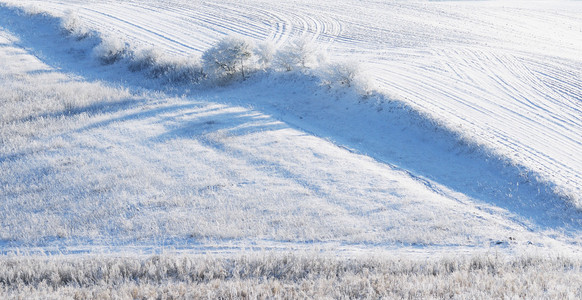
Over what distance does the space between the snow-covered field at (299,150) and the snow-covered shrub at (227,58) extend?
3.07 ft

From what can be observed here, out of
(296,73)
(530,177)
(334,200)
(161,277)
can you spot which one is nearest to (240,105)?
(296,73)

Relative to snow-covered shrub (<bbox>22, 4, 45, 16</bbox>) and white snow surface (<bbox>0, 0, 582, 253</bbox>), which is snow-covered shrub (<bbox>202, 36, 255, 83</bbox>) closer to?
white snow surface (<bbox>0, 0, 582, 253</bbox>)

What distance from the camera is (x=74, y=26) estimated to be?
4409 centimetres

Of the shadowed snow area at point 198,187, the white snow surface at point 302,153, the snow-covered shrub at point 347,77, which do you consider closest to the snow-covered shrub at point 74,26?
the white snow surface at point 302,153

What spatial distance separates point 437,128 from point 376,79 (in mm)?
7586

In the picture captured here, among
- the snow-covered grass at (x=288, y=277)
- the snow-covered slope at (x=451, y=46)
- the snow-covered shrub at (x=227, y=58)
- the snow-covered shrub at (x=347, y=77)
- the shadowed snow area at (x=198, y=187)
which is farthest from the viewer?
the snow-covered shrub at (x=227, y=58)

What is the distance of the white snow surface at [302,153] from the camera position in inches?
576

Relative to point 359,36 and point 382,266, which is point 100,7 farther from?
A: point 382,266

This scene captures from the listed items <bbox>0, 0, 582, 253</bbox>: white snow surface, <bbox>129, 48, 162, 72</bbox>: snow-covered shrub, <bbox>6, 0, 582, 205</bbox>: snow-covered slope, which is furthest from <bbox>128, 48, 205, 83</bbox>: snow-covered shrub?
<bbox>6, 0, 582, 205</bbox>: snow-covered slope

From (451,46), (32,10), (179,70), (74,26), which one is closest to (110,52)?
(179,70)

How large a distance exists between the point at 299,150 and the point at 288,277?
11.9 metres

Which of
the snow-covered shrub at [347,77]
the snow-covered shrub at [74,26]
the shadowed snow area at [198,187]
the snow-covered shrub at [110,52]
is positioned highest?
the snow-covered shrub at [347,77]

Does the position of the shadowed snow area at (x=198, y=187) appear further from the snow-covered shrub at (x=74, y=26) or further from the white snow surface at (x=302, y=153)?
the snow-covered shrub at (x=74, y=26)

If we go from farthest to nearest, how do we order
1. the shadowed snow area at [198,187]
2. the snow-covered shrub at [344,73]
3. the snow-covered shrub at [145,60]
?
the snow-covered shrub at [145,60] → the snow-covered shrub at [344,73] → the shadowed snow area at [198,187]
